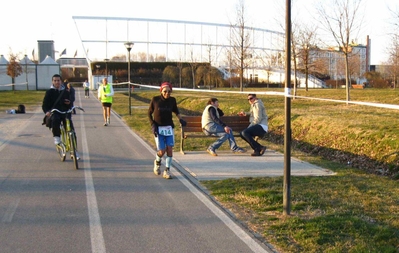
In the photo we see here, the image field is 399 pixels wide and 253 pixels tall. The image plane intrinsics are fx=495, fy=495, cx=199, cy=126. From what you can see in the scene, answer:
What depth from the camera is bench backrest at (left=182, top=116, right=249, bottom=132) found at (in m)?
12.5

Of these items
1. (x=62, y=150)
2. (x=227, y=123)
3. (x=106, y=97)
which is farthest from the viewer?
(x=106, y=97)

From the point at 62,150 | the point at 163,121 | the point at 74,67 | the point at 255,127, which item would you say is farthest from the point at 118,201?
the point at 74,67

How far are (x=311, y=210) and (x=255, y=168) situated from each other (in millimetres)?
3369

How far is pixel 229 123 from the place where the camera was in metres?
12.5

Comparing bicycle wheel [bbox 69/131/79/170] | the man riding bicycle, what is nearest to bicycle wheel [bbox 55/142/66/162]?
the man riding bicycle

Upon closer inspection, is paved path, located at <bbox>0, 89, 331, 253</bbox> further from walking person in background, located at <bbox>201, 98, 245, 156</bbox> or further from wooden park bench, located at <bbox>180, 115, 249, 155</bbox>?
wooden park bench, located at <bbox>180, 115, 249, 155</bbox>

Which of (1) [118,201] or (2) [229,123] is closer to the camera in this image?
(1) [118,201]

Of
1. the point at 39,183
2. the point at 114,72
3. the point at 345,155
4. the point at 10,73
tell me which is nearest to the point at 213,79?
the point at 114,72

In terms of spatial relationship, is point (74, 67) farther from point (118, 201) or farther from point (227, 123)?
point (118, 201)

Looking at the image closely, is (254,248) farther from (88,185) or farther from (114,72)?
(114,72)

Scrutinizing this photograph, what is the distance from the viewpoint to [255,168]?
33.4ft

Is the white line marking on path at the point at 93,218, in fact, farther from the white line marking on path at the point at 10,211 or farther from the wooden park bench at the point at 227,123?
the wooden park bench at the point at 227,123

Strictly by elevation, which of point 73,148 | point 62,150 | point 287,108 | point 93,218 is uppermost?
point 287,108

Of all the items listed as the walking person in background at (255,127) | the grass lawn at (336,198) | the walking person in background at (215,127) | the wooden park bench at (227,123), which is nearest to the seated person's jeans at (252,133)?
the walking person in background at (255,127)
